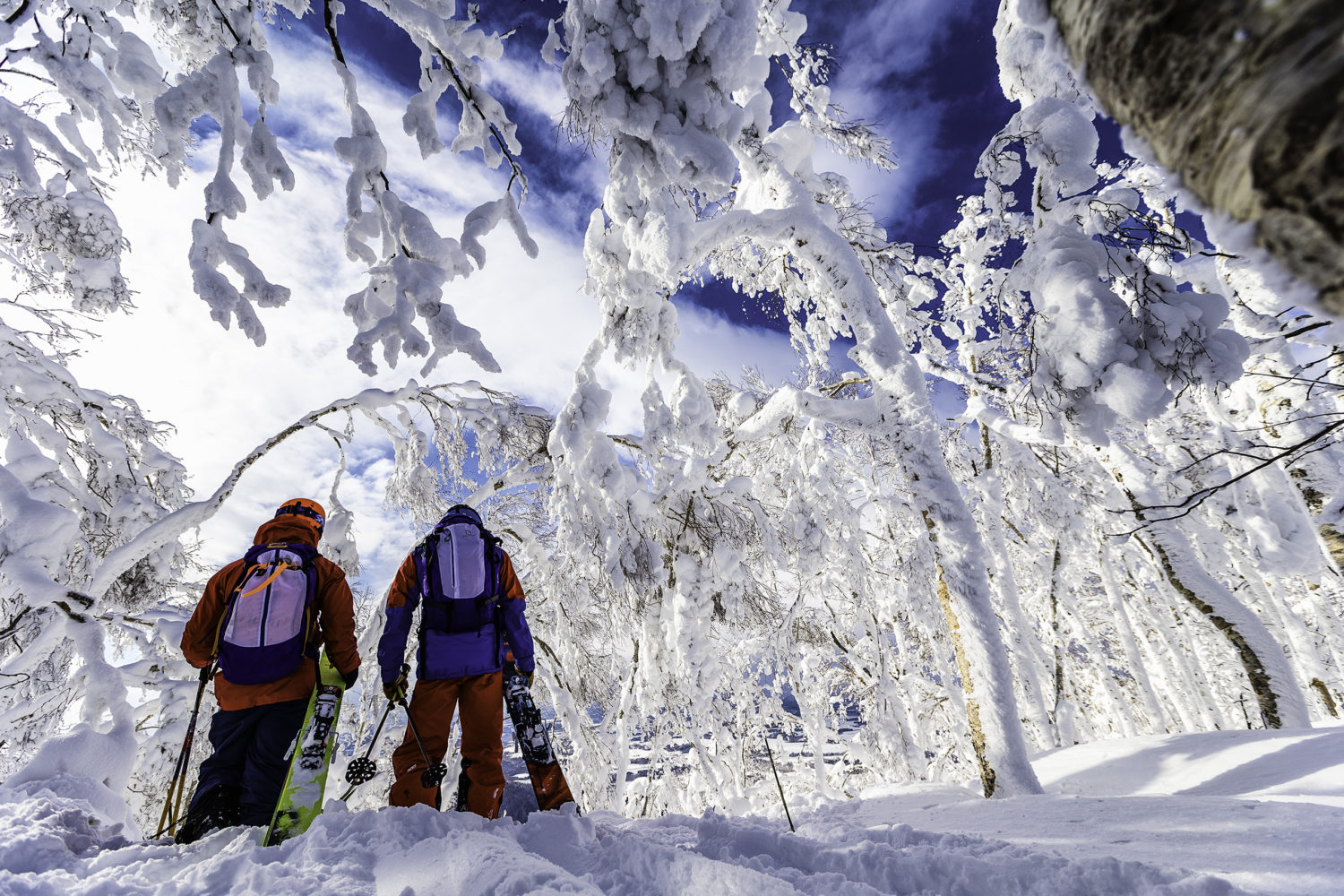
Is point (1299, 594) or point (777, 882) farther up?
point (1299, 594)

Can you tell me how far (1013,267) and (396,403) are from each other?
5621 millimetres

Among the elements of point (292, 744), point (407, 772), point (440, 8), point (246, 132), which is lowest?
point (407, 772)

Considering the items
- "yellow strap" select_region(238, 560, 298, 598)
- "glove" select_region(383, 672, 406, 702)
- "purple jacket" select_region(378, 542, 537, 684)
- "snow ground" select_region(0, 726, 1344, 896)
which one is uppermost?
"yellow strap" select_region(238, 560, 298, 598)

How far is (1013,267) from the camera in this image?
3840mm

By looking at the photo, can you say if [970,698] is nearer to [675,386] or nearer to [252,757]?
[675,386]

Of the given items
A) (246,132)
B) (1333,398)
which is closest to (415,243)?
(246,132)

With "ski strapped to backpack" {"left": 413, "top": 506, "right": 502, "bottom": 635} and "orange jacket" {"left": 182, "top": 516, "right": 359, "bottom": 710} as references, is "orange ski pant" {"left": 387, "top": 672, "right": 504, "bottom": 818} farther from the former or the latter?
"orange jacket" {"left": 182, "top": 516, "right": 359, "bottom": 710}

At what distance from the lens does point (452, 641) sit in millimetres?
3248

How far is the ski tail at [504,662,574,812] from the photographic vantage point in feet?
10.2

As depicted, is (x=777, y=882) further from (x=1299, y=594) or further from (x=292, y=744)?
(x=1299, y=594)

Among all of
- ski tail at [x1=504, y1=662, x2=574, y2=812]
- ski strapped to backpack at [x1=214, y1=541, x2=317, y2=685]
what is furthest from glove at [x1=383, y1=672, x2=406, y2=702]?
ski tail at [x1=504, y1=662, x2=574, y2=812]

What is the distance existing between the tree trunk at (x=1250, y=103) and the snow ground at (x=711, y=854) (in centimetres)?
212

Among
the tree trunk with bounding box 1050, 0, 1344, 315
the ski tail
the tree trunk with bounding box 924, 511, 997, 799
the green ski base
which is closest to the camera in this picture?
the tree trunk with bounding box 1050, 0, 1344, 315

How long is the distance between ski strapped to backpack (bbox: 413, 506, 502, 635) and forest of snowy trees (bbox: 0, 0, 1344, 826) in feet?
4.64
